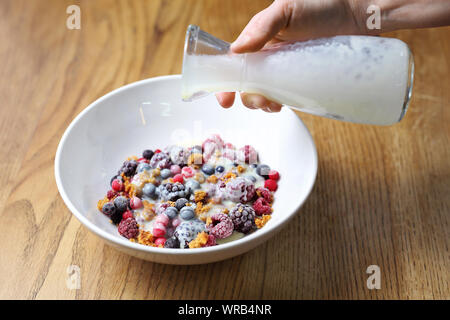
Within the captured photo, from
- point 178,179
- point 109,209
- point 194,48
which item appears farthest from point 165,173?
point 194,48

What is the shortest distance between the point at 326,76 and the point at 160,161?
1.23 feet

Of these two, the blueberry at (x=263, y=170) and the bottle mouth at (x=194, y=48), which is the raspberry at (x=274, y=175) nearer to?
the blueberry at (x=263, y=170)

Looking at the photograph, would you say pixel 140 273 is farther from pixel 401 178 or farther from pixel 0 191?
pixel 401 178

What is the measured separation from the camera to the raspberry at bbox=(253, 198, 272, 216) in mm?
798

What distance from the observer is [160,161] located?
882mm

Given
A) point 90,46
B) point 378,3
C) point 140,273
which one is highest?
point 378,3

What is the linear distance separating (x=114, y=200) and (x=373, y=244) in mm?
461

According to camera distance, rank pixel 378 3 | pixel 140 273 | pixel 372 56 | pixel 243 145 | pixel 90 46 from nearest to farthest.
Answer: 1. pixel 372 56
2. pixel 140 273
3. pixel 378 3
4. pixel 243 145
5. pixel 90 46

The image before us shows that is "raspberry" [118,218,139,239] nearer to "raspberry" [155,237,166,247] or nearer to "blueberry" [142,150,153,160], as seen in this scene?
"raspberry" [155,237,166,247]

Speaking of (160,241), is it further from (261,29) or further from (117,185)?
(261,29)

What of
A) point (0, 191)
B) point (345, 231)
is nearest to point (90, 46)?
point (0, 191)

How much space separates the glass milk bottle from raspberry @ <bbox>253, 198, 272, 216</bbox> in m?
0.19

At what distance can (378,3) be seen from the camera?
2.81ft

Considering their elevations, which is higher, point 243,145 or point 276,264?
point 243,145
